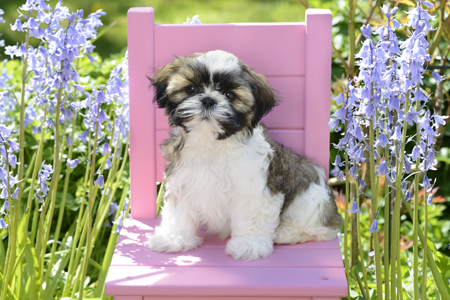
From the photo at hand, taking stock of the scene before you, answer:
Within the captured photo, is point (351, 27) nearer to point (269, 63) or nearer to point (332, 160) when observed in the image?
point (269, 63)

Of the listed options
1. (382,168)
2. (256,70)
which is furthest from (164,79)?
(382,168)

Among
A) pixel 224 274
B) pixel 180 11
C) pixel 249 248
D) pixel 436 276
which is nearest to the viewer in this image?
pixel 436 276

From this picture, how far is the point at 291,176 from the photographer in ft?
8.16

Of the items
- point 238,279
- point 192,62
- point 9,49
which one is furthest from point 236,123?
point 9,49

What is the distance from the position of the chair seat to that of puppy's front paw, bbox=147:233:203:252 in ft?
0.09

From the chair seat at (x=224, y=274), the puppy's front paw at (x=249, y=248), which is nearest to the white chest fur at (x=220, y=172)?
the puppy's front paw at (x=249, y=248)

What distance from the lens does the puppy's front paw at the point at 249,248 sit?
2.29 m

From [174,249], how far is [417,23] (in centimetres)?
130

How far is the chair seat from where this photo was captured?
2.08m

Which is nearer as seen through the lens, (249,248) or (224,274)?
(224,274)

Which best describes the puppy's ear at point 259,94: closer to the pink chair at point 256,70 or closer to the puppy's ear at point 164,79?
the puppy's ear at point 164,79

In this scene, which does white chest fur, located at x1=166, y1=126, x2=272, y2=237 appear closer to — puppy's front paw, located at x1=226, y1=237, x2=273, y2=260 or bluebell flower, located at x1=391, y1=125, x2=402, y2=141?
puppy's front paw, located at x1=226, y1=237, x2=273, y2=260

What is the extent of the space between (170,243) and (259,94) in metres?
0.72

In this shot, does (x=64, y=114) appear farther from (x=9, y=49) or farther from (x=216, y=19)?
(x=216, y=19)
